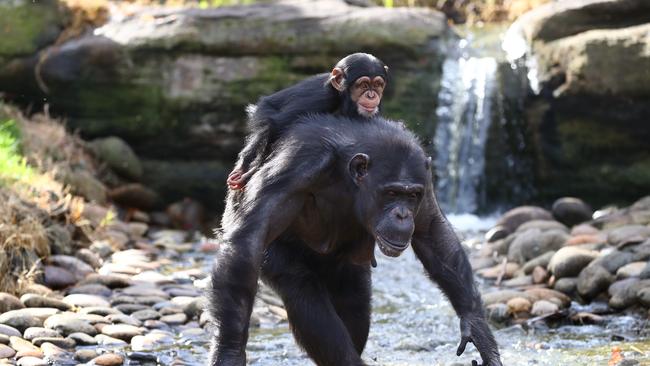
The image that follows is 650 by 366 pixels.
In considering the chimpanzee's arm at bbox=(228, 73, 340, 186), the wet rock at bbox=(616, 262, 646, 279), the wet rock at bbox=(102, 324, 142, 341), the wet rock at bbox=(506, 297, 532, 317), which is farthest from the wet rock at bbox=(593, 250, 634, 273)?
the wet rock at bbox=(102, 324, 142, 341)

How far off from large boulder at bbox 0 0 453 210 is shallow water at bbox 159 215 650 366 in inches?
186

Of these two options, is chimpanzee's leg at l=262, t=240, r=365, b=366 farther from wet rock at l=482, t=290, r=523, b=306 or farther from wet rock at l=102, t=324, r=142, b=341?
wet rock at l=482, t=290, r=523, b=306

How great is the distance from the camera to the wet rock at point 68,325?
784 centimetres

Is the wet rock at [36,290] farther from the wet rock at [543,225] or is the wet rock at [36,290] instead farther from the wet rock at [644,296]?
the wet rock at [543,225]

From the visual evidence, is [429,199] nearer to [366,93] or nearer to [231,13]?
[366,93]

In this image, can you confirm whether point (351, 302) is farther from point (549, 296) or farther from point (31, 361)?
point (549, 296)

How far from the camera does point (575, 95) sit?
43.5 ft

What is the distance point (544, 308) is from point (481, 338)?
3604 millimetres

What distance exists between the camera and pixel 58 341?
7.57 meters

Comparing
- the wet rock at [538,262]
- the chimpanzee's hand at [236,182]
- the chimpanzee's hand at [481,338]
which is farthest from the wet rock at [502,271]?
the chimpanzee's hand at [481,338]

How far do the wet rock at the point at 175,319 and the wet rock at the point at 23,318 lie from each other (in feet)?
3.25

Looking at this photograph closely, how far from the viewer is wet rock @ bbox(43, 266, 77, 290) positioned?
9094mm

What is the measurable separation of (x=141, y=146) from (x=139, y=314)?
6091 millimetres

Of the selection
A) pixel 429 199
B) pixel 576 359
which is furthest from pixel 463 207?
pixel 429 199
